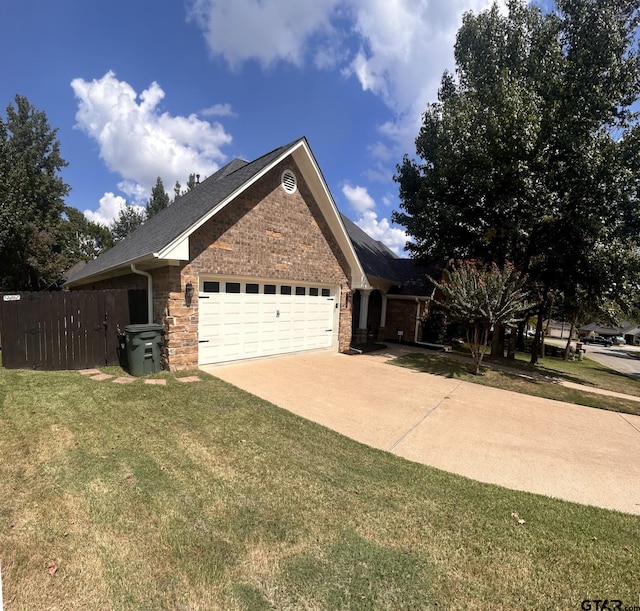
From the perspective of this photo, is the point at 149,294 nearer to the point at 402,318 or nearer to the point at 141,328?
the point at 141,328

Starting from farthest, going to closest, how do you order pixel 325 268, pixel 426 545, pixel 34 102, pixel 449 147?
pixel 34 102 → pixel 449 147 → pixel 325 268 → pixel 426 545

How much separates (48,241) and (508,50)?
3138 centimetres

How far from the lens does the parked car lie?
67562 mm

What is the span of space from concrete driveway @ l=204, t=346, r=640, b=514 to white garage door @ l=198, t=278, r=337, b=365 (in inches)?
23.1

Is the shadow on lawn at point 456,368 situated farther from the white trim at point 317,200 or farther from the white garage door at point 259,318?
the white trim at point 317,200

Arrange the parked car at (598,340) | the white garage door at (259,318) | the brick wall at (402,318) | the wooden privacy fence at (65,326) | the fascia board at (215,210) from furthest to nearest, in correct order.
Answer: the parked car at (598,340), the brick wall at (402,318), the white garage door at (259,318), the fascia board at (215,210), the wooden privacy fence at (65,326)

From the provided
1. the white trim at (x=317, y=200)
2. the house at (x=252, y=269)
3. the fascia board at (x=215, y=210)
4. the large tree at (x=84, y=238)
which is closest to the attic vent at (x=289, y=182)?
the house at (x=252, y=269)

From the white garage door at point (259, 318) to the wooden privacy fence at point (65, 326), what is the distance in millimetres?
1834

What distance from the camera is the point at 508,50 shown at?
42.4 feet

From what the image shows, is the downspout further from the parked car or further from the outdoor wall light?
the parked car

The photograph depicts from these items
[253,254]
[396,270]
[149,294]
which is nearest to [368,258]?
[396,270]

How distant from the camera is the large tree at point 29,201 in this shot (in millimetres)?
22250

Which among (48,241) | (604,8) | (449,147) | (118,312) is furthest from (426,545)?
(48,241)

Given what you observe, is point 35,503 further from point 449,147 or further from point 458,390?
point 449,147
